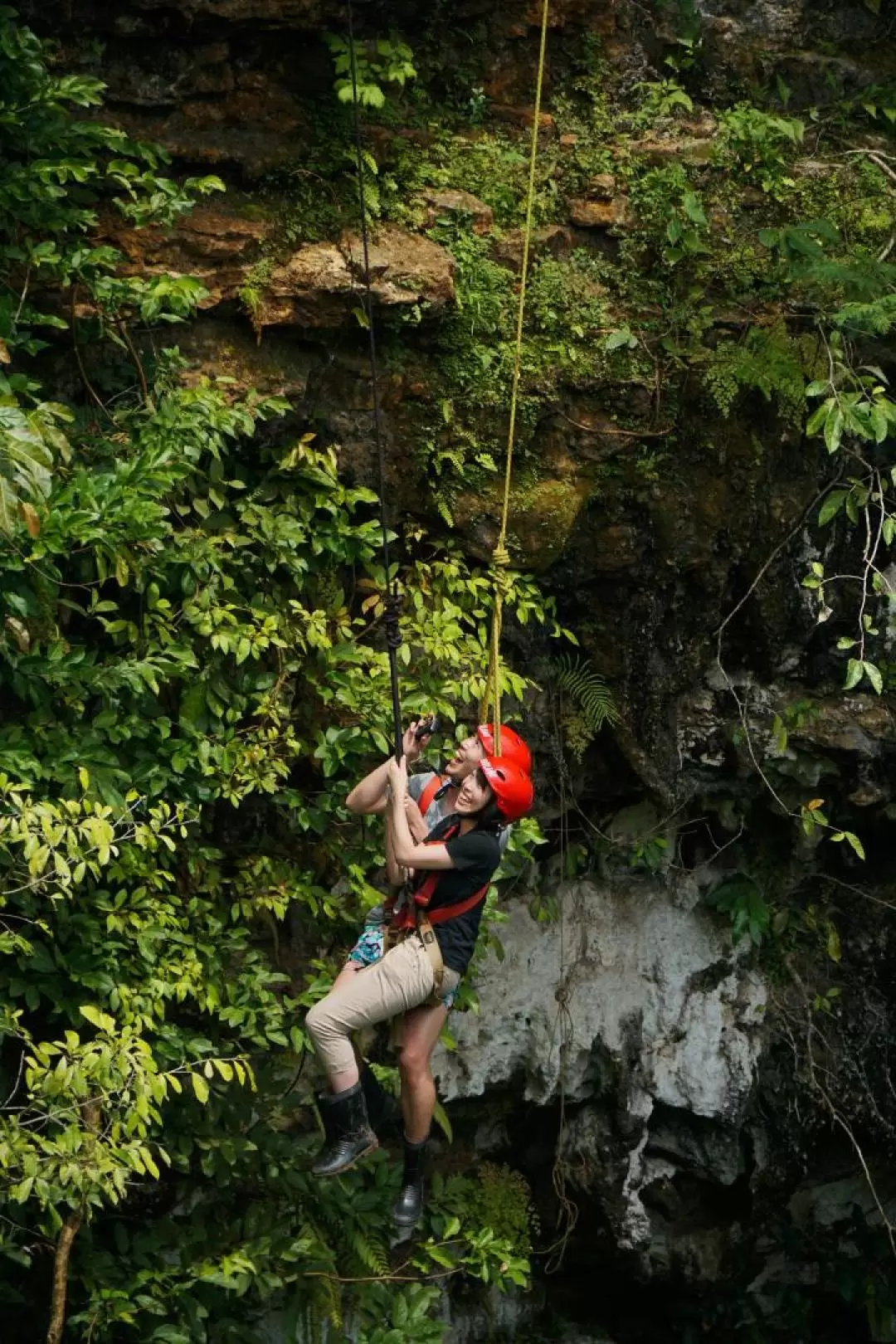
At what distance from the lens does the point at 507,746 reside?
4.62 meters

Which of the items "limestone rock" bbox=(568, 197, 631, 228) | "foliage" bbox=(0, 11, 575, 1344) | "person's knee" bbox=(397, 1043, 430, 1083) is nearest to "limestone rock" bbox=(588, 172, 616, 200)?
"limestone rock" bbox=(568, 197, 631, 228)

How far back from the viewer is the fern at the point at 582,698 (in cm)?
660

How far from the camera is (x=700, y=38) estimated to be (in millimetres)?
6793

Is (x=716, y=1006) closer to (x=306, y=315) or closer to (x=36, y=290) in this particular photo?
(x=306, y=315)

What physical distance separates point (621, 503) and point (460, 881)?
2.31 metres

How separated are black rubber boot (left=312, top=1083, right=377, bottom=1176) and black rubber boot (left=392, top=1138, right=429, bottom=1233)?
25cm

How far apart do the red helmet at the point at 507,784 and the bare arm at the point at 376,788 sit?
0.89 ft

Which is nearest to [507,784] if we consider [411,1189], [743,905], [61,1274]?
[411,1189]

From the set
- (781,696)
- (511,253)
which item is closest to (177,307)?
(511,253)

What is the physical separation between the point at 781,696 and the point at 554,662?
1038 mm

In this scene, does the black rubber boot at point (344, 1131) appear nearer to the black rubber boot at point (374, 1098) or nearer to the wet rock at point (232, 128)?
the black rubber boot at point (374, 1098)

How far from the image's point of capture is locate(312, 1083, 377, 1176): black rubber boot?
4.84 m

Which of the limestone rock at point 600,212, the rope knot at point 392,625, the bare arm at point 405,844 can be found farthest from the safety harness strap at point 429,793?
the limestone rock at point 600,212

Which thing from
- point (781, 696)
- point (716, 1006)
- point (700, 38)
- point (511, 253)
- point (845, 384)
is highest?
point (700, 38)
